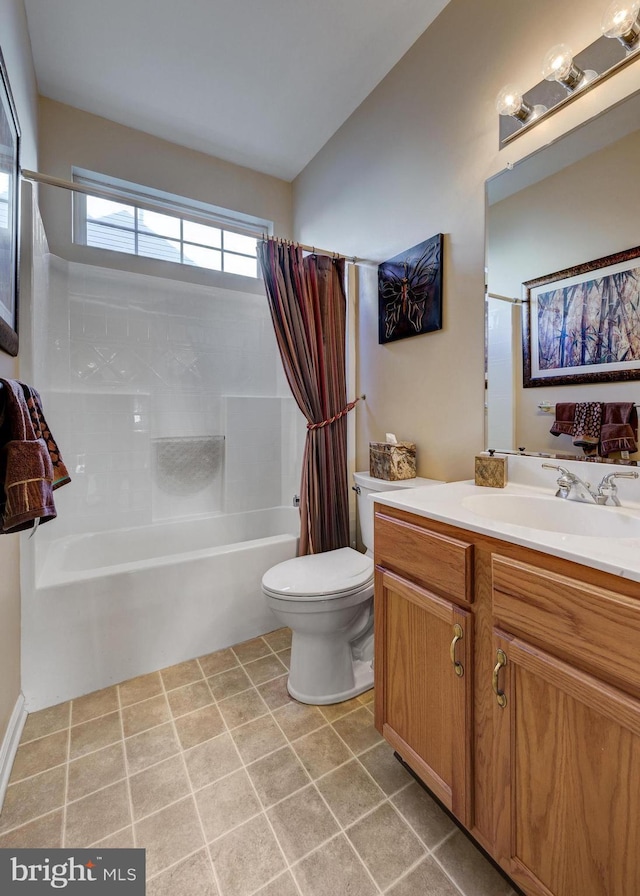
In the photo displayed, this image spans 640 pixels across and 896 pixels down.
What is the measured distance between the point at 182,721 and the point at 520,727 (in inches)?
48.1

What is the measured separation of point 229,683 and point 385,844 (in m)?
0.85

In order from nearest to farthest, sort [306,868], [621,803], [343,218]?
[621,803], [306,868], [343,218]

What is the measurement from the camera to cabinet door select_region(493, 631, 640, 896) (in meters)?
0.66

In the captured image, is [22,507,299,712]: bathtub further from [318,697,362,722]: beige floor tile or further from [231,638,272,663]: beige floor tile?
[318,697,362,722]: beige floor tile

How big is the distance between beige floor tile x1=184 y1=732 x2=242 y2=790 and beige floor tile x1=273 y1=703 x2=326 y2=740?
19 centimetres

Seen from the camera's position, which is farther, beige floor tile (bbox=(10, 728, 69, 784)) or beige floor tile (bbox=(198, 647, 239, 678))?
beige floor tile (bbox=(198, 647, 239, 678))

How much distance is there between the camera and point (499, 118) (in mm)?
1395

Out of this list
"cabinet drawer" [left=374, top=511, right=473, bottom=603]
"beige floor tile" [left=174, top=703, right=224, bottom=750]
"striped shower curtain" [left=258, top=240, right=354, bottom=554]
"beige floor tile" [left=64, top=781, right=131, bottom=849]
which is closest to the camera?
"cabinet drawer" [left=374, top=511, right=473, bottom=603]

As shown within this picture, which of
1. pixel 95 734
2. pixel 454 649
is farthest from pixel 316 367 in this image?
pixel 95 734

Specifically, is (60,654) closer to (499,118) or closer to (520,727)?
(520,727)

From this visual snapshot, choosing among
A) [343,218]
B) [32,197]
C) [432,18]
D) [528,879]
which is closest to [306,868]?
[528,879]

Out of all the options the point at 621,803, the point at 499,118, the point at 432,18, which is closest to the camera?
the point at 621,803

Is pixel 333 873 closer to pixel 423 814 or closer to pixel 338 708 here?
pixel 423 814

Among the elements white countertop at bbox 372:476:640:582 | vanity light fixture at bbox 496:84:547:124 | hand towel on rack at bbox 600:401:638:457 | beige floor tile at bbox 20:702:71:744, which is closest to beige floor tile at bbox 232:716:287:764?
beige floor tile at bbox 20:702:71:744
